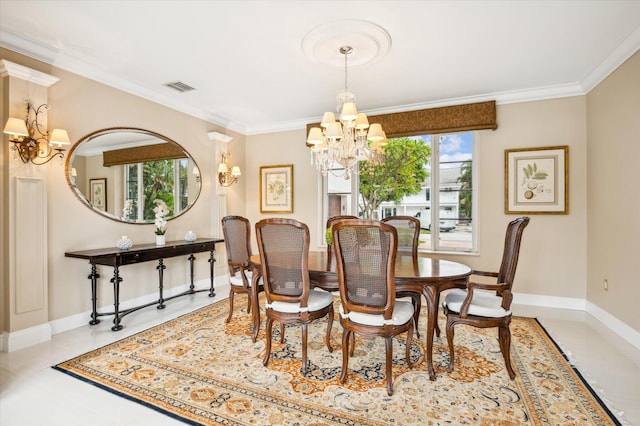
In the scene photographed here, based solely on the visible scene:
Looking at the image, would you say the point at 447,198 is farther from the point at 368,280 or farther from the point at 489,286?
the point at 368,280

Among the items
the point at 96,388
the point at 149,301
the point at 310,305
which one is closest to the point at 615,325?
the point at 310,305

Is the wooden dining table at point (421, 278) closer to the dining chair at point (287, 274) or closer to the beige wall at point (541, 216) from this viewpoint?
the dining chair at point (287, 274)

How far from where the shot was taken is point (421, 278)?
7.48 feet

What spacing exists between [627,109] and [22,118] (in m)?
5.58

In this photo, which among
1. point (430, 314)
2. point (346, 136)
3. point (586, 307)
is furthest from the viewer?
point (586, 307)

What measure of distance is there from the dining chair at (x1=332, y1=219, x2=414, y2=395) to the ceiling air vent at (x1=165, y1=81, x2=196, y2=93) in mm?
3039

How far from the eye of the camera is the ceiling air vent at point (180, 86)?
3.85m

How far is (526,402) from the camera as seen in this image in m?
1.98

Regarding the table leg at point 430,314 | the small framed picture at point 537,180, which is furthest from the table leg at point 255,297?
the small framed picture at point 537,180

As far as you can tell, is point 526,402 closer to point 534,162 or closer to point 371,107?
point 534,162

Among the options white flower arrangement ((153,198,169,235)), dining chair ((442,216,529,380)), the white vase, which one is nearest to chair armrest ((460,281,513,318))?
dining chair ((442,216,529,380))

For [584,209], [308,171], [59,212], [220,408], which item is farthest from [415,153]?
[59,212]

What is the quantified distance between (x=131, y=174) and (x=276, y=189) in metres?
2.30

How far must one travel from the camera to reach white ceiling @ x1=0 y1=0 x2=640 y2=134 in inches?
95.3
